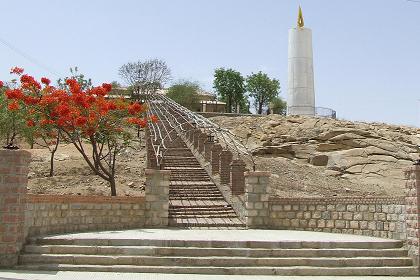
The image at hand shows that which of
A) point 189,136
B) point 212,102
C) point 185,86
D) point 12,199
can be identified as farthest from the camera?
point 212,102

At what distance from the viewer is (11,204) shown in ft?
32.8

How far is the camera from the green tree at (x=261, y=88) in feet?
172

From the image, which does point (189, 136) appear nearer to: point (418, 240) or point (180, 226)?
point (180, 226)

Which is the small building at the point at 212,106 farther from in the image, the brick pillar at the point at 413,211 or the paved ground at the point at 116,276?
the paved ground at the point at 116,276

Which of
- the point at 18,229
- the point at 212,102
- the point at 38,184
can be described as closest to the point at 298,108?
the point at 212,102

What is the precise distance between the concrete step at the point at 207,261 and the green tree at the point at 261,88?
42365 millimetres

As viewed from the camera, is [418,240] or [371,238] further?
[371,238]

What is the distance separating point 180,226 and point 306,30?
1026 inches

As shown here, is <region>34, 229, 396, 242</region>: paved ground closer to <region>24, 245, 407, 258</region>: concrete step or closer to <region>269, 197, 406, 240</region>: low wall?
<region>269, 197, 406, 240</region>: low wall

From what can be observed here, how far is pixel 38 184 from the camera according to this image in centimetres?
1762

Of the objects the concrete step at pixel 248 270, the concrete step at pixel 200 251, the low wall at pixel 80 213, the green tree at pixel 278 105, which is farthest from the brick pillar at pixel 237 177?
the green tree at pixel 278 105

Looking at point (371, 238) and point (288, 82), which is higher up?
point (288, 82)

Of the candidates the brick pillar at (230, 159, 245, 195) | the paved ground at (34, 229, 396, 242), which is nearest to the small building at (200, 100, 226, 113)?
the brick pillar at (230, 159, 245, 195)

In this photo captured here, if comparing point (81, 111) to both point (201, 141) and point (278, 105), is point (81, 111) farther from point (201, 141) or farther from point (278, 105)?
point (278, 105)
